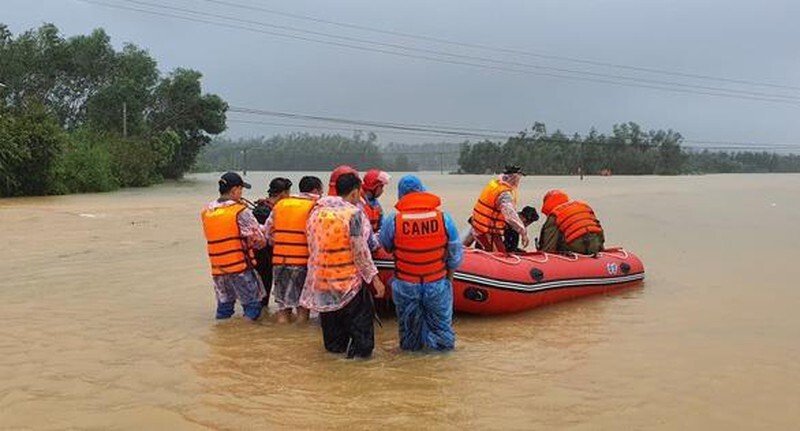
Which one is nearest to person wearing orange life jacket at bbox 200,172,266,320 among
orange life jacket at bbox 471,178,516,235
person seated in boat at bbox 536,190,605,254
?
orange life jacket at bbox 471,178,516,235

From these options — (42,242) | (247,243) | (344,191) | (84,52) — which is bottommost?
(42,242)

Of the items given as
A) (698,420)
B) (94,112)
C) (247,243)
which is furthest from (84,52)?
(698,420)

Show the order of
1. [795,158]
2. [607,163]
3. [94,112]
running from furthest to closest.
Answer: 1. [795,158]
2. [607,163]
3. [94,112]

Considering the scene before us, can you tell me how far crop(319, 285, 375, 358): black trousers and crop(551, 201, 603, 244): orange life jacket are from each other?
382cm

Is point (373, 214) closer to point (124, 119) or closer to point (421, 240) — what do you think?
point (421, 240)

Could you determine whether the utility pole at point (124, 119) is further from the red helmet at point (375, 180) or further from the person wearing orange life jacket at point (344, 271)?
the person wearing orange life jacket at point (344, 271)

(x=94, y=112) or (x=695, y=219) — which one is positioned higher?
(x=94, y=112)

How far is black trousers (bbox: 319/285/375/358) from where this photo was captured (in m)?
5.61

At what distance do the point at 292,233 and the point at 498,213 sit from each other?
3.00 m

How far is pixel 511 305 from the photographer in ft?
24.1

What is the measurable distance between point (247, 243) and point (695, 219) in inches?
611

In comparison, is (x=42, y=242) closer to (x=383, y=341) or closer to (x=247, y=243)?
(x=247, y=243)

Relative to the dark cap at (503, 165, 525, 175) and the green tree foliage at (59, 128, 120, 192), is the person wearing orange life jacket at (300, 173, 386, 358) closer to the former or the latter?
the dark cap at (503, 165, 525, 175)

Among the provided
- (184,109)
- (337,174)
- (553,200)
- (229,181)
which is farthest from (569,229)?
(184,109)
